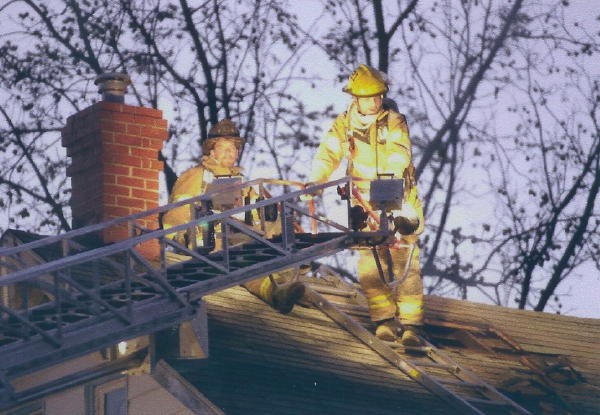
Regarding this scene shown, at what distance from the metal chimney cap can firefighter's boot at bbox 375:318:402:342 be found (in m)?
3.11

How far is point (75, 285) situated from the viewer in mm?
9914

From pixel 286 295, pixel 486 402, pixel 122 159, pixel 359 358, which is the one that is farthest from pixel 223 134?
pixel 486 402

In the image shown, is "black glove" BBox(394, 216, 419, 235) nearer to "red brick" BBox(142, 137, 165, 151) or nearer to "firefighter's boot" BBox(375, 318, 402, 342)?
"firefighter's boot" BBox(375, 318, 402, 342)

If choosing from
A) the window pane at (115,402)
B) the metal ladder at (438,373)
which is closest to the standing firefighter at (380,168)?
the metal ladder at (438,373)

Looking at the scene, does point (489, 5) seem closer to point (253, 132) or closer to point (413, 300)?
point (253, 132)

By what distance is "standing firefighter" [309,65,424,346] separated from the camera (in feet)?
44.4

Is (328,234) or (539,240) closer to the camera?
(328,234)

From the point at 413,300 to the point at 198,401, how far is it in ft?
10.8

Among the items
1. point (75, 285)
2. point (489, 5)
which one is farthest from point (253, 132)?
point (75, 285)

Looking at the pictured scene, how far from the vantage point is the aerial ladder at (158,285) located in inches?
396

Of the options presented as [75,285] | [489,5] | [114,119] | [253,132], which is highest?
[489,5]

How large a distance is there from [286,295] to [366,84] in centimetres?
197

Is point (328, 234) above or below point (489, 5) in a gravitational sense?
below

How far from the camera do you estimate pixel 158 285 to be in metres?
10.9
